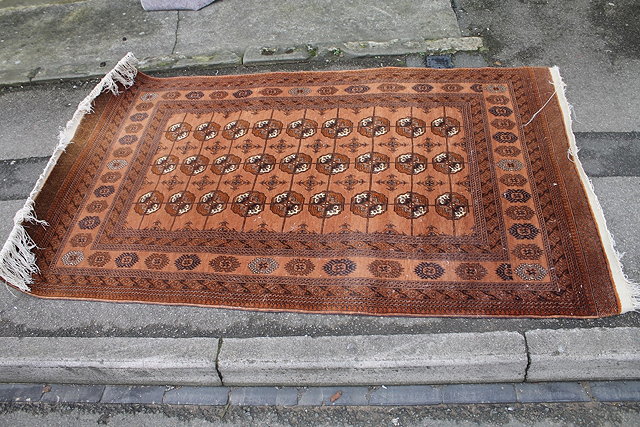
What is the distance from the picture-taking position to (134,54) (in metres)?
5.36

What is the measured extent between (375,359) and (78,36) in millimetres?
4835

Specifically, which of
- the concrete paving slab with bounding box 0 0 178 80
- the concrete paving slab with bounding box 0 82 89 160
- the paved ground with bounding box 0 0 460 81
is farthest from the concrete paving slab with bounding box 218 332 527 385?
the concrete paving slab with bounding box 0 0 178 80

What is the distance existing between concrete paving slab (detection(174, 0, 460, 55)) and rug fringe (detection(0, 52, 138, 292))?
3.03ft

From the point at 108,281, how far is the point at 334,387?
153cm

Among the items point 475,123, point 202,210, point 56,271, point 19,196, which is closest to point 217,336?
point 202,210

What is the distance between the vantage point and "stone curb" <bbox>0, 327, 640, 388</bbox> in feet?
9.02

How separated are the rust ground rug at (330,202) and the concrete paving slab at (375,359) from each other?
20 centimetres

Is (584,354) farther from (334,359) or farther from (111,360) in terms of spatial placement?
(111,360)

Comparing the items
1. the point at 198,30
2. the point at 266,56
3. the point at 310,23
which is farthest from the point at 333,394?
the point at 198,30

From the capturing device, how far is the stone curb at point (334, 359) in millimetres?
2750

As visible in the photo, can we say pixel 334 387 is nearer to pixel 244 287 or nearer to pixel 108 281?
pixel 244 287

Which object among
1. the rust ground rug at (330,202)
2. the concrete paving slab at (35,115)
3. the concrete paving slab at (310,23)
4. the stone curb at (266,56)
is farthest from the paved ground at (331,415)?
the concrete paving slab at (310,23)

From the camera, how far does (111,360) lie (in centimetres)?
295

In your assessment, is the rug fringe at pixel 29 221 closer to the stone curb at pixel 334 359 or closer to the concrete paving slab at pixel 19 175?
the concrete paving slab at pixel 19 175
